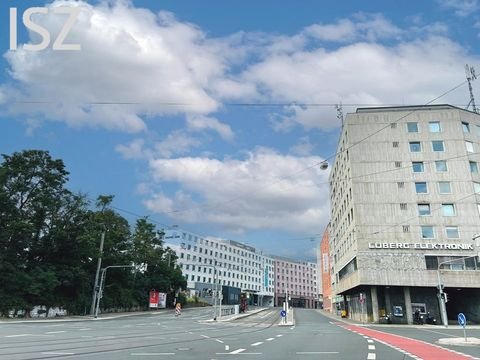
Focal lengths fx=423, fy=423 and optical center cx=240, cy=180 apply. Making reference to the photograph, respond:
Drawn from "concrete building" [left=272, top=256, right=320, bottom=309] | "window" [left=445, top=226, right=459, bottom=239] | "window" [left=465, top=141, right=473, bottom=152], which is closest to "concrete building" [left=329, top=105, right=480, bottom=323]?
"window" [left=445, top=226, right=459, bottom=239]

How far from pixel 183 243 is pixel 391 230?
76.3 meters

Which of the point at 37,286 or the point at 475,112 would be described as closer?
the point at 37,286

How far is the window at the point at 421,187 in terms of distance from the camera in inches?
2016

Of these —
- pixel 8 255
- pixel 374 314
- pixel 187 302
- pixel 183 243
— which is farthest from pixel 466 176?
pixel 183 243

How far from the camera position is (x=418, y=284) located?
46.7 metres

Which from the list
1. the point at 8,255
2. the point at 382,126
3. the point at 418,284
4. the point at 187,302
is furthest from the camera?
the point at 187,302

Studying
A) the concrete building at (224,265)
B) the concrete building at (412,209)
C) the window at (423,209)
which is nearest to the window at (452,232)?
the concrete building at (412,209)

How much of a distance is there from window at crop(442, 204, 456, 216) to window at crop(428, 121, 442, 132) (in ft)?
32.5

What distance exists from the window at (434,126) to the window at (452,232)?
1260 cm

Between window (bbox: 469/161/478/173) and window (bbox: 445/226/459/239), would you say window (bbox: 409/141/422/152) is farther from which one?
window (bbox: 445/226/459/239)

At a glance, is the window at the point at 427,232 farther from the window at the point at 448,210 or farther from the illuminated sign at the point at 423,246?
the window at the point at 448,210

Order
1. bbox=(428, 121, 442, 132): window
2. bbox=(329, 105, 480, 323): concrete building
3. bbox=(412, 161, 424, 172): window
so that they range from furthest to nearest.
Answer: bbox=(428, 121, 442, 132): window
bbox=(412, 161, 424, 172): window
bbox=(329, 105, 480, 323): concrete building

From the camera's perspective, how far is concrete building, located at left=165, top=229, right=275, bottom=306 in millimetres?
117125

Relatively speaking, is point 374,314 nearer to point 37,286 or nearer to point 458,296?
point 458,296
